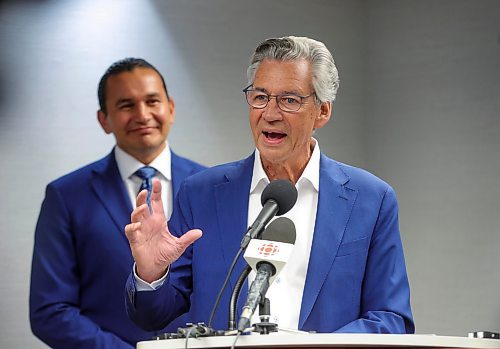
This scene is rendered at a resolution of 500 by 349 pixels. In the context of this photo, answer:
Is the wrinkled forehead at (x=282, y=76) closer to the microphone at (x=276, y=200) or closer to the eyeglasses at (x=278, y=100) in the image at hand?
the eyeglasses at (x=278, y=100)

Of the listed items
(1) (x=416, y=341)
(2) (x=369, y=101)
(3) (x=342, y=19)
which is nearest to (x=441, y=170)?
(2) (x=369, y=101)

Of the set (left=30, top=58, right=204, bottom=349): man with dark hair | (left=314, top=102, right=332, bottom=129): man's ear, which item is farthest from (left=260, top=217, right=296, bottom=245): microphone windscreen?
(left=30, top=58, right=204, bottom=349): man with dark hair

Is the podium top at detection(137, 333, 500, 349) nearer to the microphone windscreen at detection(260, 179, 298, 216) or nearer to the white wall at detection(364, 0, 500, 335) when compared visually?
the microphone windscreen at detection(260, 179, 298, 216)

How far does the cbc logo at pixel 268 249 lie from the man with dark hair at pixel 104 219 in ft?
6.20

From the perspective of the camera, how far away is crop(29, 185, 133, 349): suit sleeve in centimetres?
403

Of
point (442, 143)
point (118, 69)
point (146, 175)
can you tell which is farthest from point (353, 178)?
point (442, 143)

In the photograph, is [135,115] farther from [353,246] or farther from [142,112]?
[353,246]

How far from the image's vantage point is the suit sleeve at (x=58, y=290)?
403 centimetres

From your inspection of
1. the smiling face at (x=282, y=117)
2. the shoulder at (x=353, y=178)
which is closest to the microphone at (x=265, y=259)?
the smiling face at (x=282, y=117)

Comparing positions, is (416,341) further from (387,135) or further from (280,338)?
(387,135)

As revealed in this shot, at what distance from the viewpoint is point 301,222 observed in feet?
10.4

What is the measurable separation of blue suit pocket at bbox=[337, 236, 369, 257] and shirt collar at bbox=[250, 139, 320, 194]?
0.22 metres

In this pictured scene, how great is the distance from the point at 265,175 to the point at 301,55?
41cm

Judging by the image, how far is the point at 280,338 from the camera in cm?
201
